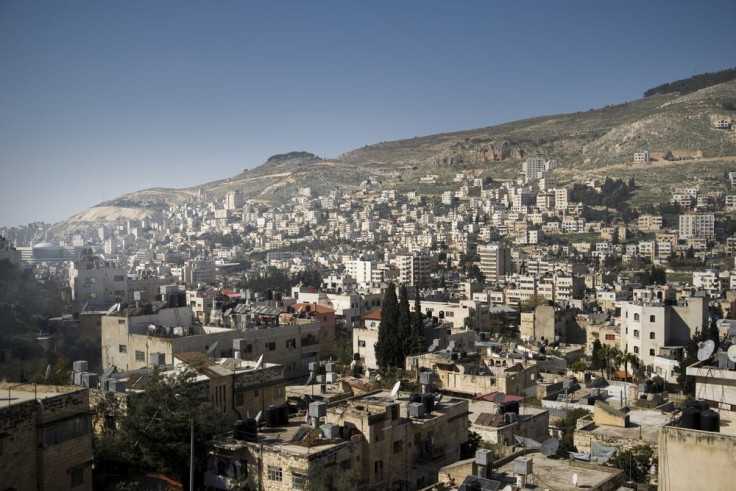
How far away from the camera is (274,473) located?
32.9 ft

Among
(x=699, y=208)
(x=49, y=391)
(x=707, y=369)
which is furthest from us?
(x=699, y=208)

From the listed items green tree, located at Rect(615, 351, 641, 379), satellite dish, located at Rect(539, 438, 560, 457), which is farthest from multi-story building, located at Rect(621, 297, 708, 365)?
satellite dish, located at Rect(539, 438, 560, 457)

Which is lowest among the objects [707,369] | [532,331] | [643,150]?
[532,331]

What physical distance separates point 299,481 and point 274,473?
1.41 feet

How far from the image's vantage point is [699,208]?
89.8 meters

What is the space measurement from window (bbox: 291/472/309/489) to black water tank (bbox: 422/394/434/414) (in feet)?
10.5

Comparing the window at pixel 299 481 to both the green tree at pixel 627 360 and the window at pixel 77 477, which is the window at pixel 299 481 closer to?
the window at pixel 77 477

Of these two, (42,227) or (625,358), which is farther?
(42,227)

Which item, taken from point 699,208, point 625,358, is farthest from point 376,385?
point 699,208

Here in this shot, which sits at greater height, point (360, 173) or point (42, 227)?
point (360, 173)

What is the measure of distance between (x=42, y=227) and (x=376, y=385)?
112m

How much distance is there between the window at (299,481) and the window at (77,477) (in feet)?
8.95

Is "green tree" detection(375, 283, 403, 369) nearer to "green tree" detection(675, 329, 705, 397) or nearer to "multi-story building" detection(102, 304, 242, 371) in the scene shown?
"multi-story building" detection(102, 304, 242, 371)

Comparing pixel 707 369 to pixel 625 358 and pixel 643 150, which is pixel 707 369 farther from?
pixel 643 150
